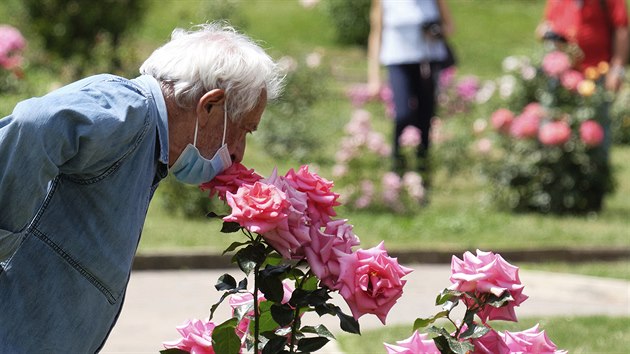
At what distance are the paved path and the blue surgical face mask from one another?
124 inches

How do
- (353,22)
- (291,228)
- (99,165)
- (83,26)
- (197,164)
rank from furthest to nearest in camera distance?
1. (353,22)
2. (83,26)
3. (197,164)
4. (291,228)
5. (99,165)

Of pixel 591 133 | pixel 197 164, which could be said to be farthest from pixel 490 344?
pixel 591 133

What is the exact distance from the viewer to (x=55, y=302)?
318cm

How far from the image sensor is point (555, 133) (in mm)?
10508

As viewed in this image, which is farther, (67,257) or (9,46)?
(9,46)

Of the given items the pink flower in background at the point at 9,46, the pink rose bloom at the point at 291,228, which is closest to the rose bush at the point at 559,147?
the pink flower in background at the point at 9,46

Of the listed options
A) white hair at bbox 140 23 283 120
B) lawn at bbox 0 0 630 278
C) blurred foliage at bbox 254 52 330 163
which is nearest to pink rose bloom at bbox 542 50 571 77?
lawn at bbox 0 0 630 278

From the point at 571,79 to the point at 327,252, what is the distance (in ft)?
24.8

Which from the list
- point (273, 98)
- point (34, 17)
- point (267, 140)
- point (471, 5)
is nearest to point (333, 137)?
point (267, 140)

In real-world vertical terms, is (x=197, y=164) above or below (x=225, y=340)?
above

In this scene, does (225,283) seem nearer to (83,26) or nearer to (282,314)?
(282,314)

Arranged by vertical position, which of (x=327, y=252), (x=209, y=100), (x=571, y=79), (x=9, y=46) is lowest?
(x=571, y=79)

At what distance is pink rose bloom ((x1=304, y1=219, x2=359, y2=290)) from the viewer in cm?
323

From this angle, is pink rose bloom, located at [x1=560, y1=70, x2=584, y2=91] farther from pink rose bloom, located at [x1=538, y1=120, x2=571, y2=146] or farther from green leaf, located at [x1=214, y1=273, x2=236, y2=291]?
green leaf, located at [x1=214, y1=273, x2=236, y2=291]
